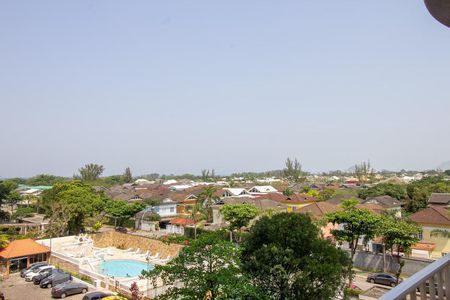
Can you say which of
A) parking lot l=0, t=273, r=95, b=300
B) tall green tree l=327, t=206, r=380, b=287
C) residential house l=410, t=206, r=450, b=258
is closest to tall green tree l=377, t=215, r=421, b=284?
tall green tree l=327, t=206, r=380, b=287

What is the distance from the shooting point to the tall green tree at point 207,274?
30.8ft

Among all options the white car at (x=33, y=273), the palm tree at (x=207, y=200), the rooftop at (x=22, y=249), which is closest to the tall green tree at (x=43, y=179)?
the palm tree at (x=207, y=200)

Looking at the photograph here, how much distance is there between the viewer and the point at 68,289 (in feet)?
56.3

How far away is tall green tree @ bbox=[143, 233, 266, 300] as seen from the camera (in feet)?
30.8

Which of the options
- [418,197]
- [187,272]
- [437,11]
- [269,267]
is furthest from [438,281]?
[418,197]

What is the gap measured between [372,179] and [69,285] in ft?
279

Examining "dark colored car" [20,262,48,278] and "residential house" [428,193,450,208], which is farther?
"residential house" [428,193,450,208]

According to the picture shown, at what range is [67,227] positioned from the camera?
3036 cm

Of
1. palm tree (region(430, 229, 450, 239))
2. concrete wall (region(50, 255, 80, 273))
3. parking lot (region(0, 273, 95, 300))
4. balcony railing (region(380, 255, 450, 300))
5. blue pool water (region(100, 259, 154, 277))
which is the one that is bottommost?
blue pool water (region(100, 259, 154, 277))

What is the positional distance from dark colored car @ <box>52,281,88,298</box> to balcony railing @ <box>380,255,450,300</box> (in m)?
18.6

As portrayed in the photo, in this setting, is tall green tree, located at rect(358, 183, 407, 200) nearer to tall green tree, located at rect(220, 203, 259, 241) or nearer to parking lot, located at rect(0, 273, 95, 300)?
tall green tree, located at rect(220, 203, 259, 241)

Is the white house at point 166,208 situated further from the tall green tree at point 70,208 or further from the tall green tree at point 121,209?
the tall green tree at point 70,208

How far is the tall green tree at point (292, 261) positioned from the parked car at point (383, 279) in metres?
8.52

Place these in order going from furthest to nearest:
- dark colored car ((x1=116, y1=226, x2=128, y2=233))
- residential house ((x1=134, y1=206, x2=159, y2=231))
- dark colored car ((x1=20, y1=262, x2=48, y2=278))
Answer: residential house ((x1=134, y1=206, x2=159, y2=231)) < dark colored car ((x1=116, y1=226, x2=128, y2=233)) < dark colored car ((x1=20, y1=262, x2=48, y2=278))
